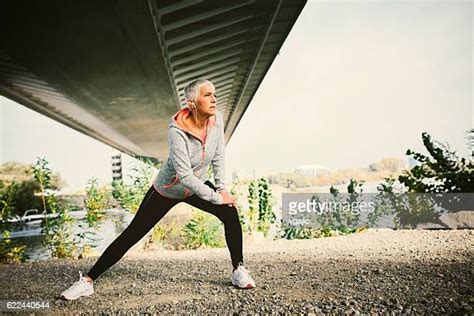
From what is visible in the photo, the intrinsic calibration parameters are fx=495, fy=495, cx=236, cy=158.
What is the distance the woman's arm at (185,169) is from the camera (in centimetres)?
227

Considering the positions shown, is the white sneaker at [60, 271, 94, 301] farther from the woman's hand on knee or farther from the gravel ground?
the woman's hand on knee

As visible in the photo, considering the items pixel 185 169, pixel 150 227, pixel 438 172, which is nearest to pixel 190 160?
pixel 185 169

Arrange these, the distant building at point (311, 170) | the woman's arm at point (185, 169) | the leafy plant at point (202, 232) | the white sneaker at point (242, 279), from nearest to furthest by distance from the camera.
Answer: the woman's arm at point (185, 169) → the white sneaker at point (242, 279) → the distant building at point (311, 170) → the leafy plant at point (202, 232)

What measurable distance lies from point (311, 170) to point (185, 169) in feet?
5.14

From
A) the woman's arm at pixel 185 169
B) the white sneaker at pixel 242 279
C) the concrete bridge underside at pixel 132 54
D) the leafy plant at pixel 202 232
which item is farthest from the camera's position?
the leafy plant at pixel 202 232

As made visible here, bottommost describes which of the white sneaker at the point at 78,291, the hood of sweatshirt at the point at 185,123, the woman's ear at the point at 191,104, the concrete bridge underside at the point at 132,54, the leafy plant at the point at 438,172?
the white sneaker at the point at 78,291

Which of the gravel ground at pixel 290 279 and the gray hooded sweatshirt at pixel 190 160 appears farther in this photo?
the gray hooded sweatshirt at pixel 190 160

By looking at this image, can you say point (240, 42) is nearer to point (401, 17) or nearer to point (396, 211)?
point (401, 17)

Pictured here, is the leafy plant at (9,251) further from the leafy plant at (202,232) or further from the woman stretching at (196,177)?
the woman stretching at (196,177)

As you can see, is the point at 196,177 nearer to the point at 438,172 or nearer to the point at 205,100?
the point at 205,100

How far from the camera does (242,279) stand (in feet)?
7.87

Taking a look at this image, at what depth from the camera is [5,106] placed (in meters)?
3.76

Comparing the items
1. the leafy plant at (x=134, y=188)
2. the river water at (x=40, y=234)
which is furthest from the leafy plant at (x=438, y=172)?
the river water at (x=40, y=234)

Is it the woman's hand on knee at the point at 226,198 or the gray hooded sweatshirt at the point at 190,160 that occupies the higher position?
the gray hooded sweatshirt at the point at 190,160
